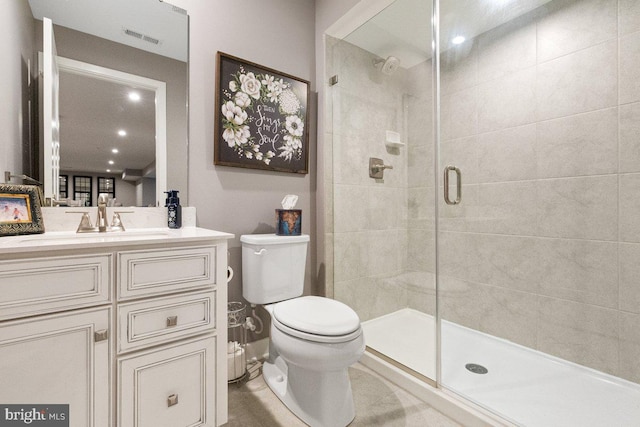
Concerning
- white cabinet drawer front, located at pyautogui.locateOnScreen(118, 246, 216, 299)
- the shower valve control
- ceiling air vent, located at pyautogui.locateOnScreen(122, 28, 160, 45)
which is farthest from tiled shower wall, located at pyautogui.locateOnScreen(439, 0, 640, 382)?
ceiling air vent, located at pyautogui.locateOnScreen(122, 28, 160, 45)

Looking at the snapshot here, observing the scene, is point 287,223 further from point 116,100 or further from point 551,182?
point 551,182

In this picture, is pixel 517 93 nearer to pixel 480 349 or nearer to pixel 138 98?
pixel 480 349

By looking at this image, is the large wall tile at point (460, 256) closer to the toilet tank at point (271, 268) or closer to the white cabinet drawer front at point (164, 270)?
the toilet tank at point (271, 268)

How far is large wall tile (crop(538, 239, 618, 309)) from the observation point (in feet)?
5.02

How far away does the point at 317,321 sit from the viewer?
1235 mm

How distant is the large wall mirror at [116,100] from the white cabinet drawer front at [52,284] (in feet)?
1.96

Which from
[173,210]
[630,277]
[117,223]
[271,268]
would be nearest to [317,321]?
[271,268]

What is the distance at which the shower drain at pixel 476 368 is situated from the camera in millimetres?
1596

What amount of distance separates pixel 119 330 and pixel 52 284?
0.24m

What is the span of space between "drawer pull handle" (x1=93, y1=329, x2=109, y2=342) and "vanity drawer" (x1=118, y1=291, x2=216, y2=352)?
0.12 ft

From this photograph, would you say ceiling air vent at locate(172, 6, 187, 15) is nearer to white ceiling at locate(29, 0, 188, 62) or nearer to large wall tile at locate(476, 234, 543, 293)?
white ceiling at locate(29, 0, 188, 62)

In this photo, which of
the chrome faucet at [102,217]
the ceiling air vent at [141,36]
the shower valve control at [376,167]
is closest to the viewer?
the chrome faucet at [102,217]

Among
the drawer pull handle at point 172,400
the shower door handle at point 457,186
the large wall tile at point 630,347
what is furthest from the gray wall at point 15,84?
the large wall tile at point 630,347

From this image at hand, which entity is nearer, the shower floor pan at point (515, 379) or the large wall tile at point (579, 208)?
the shower floor pan at point (515, 379)
